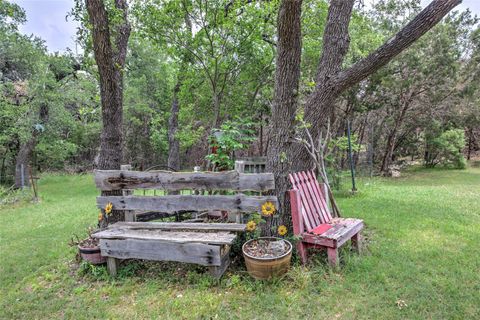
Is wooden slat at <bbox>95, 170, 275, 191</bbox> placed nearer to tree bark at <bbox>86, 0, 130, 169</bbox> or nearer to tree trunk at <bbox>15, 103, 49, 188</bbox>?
tree bark at <bbox>86, 0, 130, 169</bbox>

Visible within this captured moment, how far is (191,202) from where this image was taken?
10.3ft

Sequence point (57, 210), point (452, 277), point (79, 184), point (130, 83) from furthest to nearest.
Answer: point (130, 83), point (79, 184), point (57, 210), point (452, 277)

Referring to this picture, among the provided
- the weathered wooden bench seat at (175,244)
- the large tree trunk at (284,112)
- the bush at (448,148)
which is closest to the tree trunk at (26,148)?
the weathered wooden bench seat at (175,244)

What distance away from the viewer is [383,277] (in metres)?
2.72

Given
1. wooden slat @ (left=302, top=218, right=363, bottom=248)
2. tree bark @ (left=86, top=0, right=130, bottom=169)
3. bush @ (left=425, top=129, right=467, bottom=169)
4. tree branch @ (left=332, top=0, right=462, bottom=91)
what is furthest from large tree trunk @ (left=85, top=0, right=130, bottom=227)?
bush @ (left=425, top=129, right=467, bottom=169)

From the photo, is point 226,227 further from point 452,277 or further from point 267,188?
point 452,277

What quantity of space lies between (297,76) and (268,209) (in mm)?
1576

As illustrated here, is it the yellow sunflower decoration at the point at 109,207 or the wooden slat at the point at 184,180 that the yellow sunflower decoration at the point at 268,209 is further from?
the yellow sunflower decoration at the point at 109,207

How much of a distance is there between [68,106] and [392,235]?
13.1m

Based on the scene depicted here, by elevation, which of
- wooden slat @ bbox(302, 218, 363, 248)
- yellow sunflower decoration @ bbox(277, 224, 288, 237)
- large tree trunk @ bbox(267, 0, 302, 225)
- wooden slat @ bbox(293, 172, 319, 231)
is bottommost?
wooden slat @ bbox(302, 218, 363, 248)

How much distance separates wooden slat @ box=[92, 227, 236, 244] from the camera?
8.96 feet

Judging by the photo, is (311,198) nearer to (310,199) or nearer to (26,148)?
(310,199)

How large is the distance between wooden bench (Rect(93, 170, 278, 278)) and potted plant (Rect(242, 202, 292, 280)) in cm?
15

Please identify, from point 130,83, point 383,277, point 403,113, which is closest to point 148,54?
point 130,83
